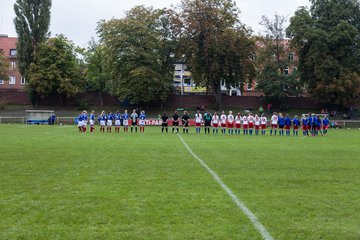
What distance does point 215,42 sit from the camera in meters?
56.5

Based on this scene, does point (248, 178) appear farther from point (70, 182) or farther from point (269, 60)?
point (269, 60)

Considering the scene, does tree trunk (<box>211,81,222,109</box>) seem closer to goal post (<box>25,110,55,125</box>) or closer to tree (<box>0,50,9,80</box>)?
goal post (<box>25,110,55,125</box>)

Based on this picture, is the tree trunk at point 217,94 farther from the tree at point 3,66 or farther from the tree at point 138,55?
the tree at point 3,66

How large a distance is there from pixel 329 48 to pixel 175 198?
174 ft

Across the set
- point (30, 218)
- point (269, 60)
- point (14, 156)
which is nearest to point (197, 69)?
point (269, 60)

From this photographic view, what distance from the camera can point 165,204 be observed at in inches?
317

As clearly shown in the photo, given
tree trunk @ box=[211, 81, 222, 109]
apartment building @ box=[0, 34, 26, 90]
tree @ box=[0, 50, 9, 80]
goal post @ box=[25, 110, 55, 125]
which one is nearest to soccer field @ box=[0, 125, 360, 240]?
goal post @ box=[25, 110, 55, 125]

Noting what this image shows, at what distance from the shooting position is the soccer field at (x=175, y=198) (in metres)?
6.47

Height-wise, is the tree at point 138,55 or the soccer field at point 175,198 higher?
the tree at point 138,55

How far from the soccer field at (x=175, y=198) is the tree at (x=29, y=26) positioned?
48013mm

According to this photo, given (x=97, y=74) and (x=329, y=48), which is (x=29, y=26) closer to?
(x=97, y=74)

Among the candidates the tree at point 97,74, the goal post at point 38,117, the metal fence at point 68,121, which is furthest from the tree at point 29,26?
the goal post at point 38,117

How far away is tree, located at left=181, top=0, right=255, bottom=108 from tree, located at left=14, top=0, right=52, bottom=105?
60.3 feet

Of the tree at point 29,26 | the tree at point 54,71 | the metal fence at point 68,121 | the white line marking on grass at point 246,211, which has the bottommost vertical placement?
the white line marking on grass at point 246,211
